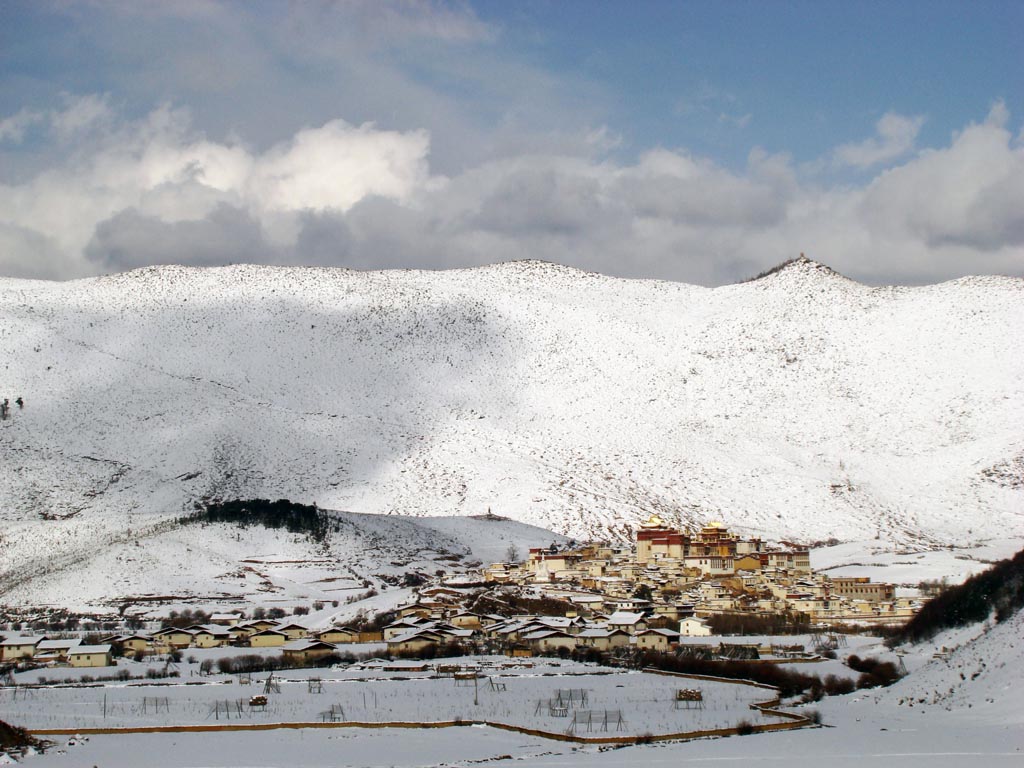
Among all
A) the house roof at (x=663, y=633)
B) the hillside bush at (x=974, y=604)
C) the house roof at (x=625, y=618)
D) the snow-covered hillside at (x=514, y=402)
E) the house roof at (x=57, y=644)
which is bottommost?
the house roof at (x=57, y=644)

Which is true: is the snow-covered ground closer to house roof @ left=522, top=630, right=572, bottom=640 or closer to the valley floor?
the valley floor

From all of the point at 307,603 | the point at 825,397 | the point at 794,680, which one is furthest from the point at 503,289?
the point at 794,680

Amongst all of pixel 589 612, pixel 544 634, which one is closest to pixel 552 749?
pixel 544 634

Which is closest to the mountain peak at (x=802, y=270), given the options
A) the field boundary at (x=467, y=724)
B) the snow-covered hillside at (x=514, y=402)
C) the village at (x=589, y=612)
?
the snow-covered hillside at (x=514, y=402)

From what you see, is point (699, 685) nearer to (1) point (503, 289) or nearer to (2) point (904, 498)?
(2) point (904, 498)

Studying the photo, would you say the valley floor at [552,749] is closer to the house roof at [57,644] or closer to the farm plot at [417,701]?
the farm plot at [417,701]
